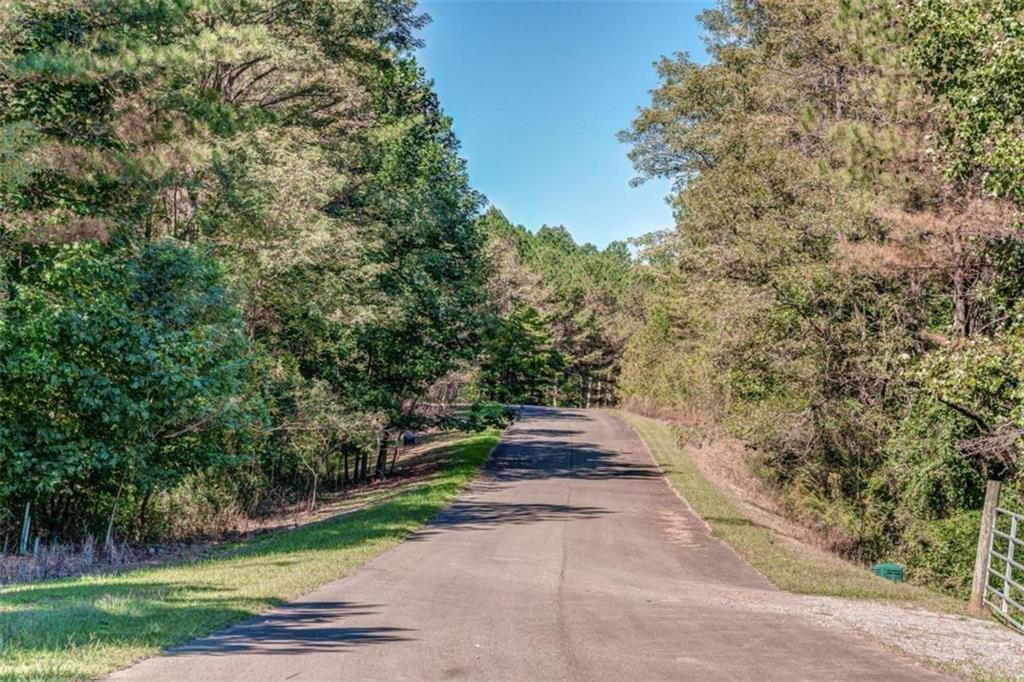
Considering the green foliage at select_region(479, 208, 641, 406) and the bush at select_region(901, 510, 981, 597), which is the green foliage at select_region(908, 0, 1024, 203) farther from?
the green foliage at select_region(479, 208, 641, 406)

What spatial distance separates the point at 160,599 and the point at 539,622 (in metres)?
4.07

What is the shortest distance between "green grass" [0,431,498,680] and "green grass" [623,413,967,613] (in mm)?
6381

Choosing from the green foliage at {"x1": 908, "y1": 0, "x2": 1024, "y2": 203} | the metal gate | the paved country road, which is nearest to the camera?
the paved country road

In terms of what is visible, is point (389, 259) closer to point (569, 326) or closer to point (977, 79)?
point (977, 79)

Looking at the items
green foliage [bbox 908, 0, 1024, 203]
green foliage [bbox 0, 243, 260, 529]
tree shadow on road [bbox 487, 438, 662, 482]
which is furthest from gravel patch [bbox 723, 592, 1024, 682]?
tree shadow on road [bbox 487, 438, 662, 482]

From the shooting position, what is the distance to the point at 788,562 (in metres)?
14.6

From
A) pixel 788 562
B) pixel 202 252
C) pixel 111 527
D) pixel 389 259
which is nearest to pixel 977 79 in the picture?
pixel 788 562

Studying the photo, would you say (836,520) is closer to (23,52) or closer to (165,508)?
(165,508)

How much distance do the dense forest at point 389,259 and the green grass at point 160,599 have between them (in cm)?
355

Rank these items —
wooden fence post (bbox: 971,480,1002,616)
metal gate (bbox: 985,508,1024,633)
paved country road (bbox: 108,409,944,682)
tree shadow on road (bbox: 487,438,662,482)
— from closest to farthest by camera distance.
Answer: paved country road (bbox: 108,409,944,682) → metal gate (bbox: 985,508,1024,633) → wooden fence post (bbox: 971,480,1002,616) → tree shadow on road (bbox: 487,438,662,482)

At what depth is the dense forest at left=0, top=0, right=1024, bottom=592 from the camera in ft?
46.6

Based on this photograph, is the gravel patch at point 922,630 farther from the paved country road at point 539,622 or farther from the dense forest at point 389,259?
the dense forest at point 389,259

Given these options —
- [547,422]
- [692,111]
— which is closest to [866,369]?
[692,111]

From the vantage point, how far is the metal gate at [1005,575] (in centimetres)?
1145
